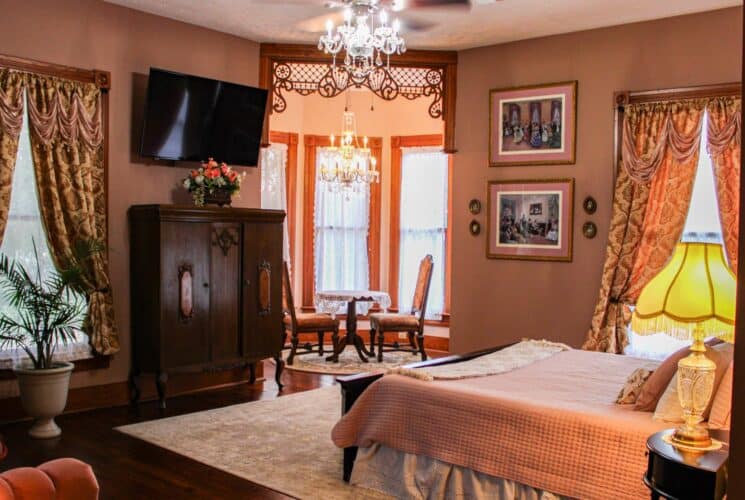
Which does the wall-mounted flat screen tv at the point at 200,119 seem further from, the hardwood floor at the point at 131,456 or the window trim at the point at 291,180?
the window trim at the point at 291,180

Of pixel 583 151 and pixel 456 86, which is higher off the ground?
pixel 456 86

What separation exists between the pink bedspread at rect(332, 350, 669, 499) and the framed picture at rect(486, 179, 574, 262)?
2345 mm

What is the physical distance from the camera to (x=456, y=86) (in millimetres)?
7027

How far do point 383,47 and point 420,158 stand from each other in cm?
414

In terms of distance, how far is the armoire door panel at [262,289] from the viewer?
620 cm

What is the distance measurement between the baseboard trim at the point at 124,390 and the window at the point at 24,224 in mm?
359

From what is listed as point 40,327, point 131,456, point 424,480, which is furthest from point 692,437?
point 40,327

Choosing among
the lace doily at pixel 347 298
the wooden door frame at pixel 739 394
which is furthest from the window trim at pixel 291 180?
the wooden door frame at pixel 739 394

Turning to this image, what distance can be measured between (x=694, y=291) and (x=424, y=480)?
171 cm

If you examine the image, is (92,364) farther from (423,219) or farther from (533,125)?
(423,219)

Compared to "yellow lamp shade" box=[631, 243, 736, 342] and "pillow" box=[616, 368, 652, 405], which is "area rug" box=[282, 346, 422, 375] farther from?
"yellow lamp shade" box=[631, 243, 736, 342]

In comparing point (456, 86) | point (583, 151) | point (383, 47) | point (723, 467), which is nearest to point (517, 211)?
point (583, 151)

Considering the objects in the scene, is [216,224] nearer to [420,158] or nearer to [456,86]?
[456,86]

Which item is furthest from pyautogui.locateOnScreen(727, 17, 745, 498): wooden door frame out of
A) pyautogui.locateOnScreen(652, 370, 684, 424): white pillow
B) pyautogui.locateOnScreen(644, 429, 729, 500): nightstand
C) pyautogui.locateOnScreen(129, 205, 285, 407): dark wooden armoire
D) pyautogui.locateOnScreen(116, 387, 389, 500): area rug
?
pyautogui.locateOnScreen(129, 205, 285, 407): dark wooden armoire
